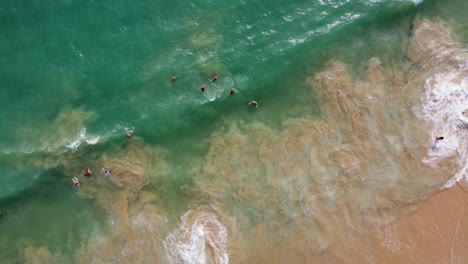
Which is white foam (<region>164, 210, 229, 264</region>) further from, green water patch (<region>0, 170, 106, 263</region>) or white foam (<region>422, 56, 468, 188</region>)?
white foam (<region>422, 56, 468, 188</region>)

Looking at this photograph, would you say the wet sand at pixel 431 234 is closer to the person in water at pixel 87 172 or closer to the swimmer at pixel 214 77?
the swimmer at pixel 214 77

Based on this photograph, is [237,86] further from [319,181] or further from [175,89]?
[319,181]

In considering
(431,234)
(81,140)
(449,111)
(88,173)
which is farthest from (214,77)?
(431,234)

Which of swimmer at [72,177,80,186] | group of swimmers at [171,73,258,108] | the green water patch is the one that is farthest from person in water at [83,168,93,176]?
group of swimmers at [171,73,258,108]

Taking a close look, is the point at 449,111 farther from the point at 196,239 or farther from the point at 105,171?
the point at 105,171

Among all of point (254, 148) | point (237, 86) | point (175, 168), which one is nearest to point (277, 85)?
point (237, 86)

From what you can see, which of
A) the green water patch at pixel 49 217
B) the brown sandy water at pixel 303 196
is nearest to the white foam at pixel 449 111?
the brown sandy water at pixel 303 196
